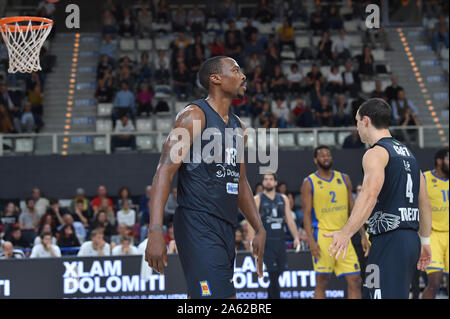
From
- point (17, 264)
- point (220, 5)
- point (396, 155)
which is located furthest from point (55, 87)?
point (396, 155)

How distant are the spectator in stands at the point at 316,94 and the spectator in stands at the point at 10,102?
700 cm

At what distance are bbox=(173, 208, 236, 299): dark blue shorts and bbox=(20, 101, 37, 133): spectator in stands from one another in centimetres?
1168

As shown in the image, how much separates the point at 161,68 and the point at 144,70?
1.47 ft

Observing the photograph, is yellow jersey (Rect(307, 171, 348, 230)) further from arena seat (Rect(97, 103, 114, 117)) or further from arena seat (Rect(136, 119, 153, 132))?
arena seat (Rect(97, 103, 114, 117))

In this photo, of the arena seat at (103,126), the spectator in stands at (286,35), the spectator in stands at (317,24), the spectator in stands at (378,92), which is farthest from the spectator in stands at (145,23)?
the spectator in stands at (378,92)

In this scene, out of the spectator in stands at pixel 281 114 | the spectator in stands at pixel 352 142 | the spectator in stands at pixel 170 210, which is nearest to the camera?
the spectator in stands at pixel 170 210

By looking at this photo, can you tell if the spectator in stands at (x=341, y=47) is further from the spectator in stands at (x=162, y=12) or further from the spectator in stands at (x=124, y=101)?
the spectator in stands at (x=124, y=101)

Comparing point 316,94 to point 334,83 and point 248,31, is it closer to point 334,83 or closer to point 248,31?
point 334,83

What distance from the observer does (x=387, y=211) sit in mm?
5016

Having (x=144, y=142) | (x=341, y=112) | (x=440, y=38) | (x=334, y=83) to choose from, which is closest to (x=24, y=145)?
(x=144, y=142)

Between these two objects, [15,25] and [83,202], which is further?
[83,202]

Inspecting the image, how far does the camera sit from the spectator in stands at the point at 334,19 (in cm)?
2016

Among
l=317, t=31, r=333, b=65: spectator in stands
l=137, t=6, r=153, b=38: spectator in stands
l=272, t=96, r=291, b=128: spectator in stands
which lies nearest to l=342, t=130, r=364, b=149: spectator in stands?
l=272, t=96, r=291, b=128: spectator in stands

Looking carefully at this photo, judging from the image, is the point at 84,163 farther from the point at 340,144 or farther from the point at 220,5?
the point at 220,5
